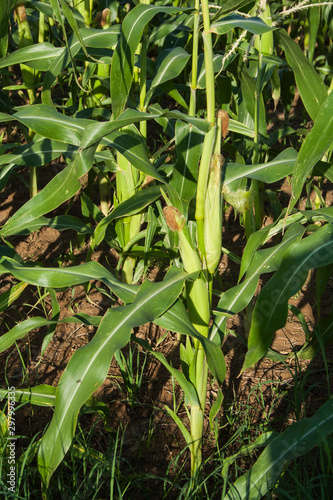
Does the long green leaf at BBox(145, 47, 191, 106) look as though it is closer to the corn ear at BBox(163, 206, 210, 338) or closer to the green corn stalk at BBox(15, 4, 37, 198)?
the corn ear at BBox(163, 206, 210, 338)

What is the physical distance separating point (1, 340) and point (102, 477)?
582 mm

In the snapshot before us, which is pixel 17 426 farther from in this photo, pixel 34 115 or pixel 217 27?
pixel 217 27

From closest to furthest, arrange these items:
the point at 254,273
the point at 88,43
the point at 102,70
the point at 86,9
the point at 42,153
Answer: the point at 254,273, the point at 42,153, the point at 88,43, the point at 102,70, the point at 86,9

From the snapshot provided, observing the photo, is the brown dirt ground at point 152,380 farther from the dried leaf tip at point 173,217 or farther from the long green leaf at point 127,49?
the long green leaf at point 127,49

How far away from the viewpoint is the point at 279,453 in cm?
135

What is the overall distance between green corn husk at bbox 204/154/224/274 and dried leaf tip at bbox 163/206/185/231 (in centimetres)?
9

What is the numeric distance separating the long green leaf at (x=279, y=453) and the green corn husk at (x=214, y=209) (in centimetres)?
56

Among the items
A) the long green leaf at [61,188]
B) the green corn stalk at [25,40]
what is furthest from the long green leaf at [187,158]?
the green corn stalk at [25,40]

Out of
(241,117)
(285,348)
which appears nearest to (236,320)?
A: (285,348)

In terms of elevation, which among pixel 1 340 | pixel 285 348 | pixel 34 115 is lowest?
pixel 285 348

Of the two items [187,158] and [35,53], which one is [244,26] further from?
[35,53]

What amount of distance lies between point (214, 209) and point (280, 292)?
326 millimetres

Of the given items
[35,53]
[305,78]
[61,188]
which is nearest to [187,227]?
[61,188]

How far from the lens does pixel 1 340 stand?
5.11 ft
